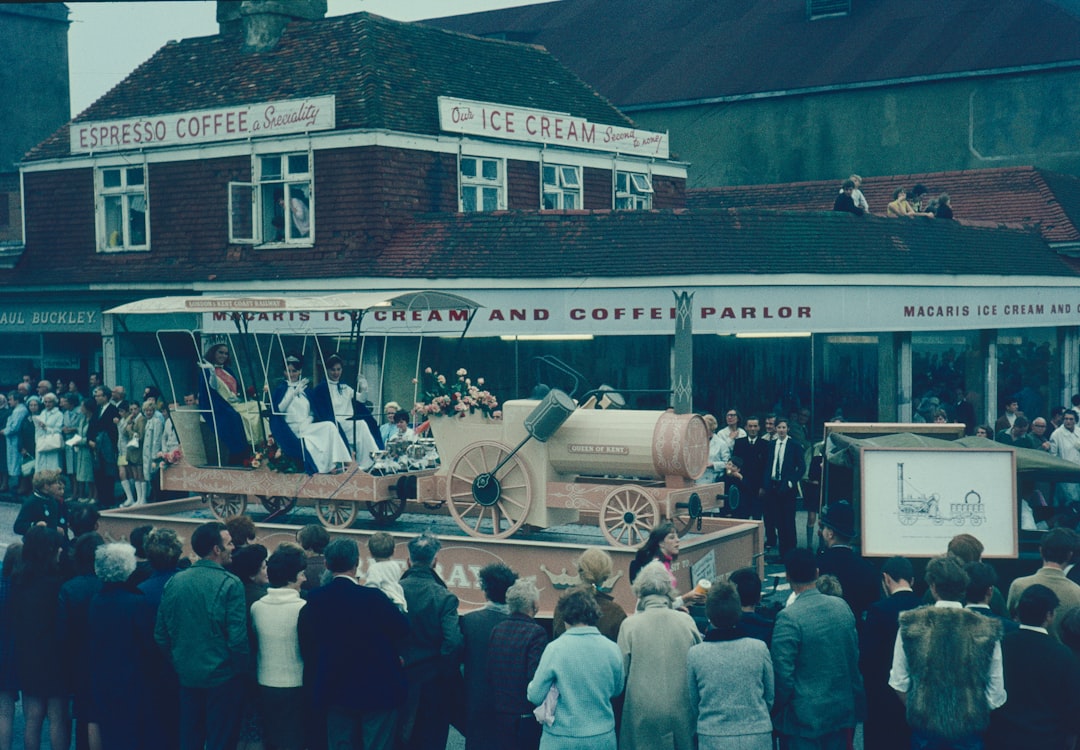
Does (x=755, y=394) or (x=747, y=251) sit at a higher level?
(x=747, y=251)

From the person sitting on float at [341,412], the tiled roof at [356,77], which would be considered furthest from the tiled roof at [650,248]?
the person sitting on float at [341,412]

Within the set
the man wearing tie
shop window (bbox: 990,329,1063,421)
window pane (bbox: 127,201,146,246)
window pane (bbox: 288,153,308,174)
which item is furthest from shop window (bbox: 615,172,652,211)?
the man wearing tie

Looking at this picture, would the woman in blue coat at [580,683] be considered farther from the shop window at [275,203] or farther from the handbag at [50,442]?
the shop window at [275,203]

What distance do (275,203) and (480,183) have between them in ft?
12.5

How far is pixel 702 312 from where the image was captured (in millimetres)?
20844

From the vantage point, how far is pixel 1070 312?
2598 centimetres

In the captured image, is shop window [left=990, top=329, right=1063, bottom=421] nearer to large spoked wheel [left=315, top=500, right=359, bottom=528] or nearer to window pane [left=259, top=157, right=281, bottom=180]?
window pane [left=259, top=157, right=281, bottom=180]

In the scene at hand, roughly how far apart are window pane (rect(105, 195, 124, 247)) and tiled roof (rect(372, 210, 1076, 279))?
6.69 m

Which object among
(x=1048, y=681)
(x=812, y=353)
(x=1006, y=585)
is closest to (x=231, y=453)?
(x=1006, y=585)

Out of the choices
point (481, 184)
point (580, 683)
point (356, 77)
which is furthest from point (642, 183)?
point (580, 683)

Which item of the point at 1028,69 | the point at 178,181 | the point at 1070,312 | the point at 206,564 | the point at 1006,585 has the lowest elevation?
the point at 1006,585

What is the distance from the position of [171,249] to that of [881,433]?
51.8 ft

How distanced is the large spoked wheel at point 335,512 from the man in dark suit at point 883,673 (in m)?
7.15

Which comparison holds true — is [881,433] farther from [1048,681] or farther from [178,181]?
[178,181]
